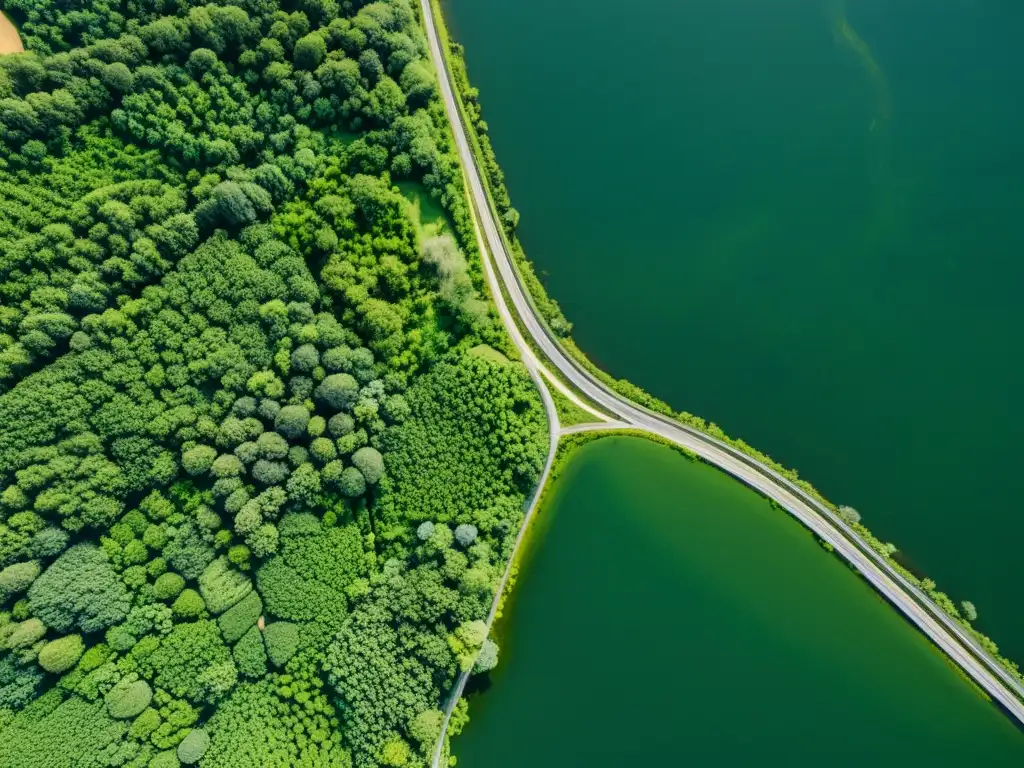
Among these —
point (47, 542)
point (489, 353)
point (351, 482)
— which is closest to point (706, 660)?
point (489, 353)

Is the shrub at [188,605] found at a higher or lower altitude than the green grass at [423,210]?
lower

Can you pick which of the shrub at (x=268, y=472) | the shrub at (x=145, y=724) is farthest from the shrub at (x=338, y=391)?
the shrub at (x=145, y=724)

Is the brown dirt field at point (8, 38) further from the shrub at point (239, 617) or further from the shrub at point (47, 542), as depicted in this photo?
the shrub at point (239, 617)

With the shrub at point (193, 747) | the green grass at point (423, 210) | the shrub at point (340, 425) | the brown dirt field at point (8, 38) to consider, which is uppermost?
the green grass at point (423, 210)

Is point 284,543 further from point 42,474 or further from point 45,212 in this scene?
point 45,212

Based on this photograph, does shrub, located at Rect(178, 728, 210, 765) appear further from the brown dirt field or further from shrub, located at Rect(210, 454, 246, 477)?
the brown dirt field

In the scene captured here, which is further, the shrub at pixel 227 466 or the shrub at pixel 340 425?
the shrub at pixel 340 425

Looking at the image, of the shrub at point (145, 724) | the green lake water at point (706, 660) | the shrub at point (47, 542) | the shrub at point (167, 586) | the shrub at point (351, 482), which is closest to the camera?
the shrub at point (47, 542)
